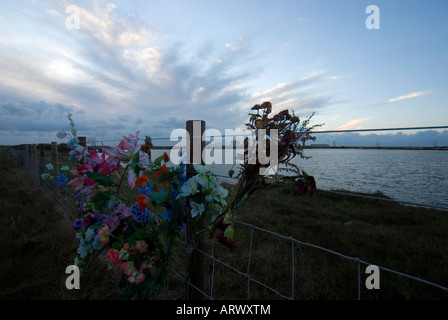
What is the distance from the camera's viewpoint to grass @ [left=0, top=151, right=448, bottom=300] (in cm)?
193

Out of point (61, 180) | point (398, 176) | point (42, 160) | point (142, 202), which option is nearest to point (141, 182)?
point (142, 202)

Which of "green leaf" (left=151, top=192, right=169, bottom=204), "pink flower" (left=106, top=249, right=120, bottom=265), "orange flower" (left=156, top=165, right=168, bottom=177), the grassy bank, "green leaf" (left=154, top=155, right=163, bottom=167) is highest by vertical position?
"green leaf" (left=154, top=155, right=163, bottom=167)

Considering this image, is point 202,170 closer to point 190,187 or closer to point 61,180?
point 190,187

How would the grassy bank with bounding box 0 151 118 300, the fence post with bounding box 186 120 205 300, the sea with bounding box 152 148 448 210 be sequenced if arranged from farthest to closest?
the sea with bounding box 152 148 448 210 < the grassy bank with bounding box 0 151 118 300 < the fence post with bounding box 186 120 205 300

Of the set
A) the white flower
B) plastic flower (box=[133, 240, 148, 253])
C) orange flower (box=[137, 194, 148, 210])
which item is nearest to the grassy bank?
plastic flower (box=[133, 240, 148, 253])

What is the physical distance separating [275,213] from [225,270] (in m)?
2.18

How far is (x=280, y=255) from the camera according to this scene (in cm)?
262

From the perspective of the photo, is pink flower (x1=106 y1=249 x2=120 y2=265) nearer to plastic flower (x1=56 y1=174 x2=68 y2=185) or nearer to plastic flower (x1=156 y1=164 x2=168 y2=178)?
plastic flower (x1=156 y1=164 x2=168 y2=178)

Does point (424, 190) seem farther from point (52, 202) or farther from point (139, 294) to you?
point (52, 202)

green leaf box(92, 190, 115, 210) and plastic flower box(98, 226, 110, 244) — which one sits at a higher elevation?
green leaf box(92, 190, 115, 210)

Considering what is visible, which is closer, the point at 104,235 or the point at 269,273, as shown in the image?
the point at 104,235

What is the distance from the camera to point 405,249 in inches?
109

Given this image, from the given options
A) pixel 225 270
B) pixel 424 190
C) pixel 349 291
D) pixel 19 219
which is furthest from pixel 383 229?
pixel 19 219
